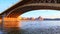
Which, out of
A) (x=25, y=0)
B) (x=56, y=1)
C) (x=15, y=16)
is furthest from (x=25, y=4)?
(x=15, y=16)

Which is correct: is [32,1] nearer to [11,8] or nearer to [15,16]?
[11,8]

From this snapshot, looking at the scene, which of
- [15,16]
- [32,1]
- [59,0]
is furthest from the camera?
[15,16]

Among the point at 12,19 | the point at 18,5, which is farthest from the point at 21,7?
the point at 12,19

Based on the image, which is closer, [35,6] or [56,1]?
[56,1]

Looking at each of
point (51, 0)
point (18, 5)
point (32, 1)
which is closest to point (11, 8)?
point (18, 5)

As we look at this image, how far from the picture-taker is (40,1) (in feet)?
94.7

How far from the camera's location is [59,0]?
27.1 meters

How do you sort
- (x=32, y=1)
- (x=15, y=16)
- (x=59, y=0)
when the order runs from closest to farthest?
(x=59, y=0)
(x=32, y=1)
(x=15, y=16)

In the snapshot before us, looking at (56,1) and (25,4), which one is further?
(25,4)

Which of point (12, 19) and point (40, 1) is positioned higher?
point (40, 1)

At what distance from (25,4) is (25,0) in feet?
2.08

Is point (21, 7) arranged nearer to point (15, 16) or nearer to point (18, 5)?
point (18, 5)

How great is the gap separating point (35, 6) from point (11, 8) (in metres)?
3.96

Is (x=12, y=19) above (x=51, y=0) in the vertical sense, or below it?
below
